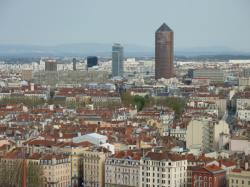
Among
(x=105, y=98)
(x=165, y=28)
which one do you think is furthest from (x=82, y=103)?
(x=165, y=28)

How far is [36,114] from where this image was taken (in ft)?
104

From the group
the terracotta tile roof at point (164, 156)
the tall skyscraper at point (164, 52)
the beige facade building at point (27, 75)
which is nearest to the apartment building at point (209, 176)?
the terracotta tile roof at point (164, 156)

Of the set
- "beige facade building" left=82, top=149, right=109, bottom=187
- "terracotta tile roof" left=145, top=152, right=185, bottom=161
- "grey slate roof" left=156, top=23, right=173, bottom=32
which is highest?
"grey slate roof" left=156, top=23, right=173, bottom=32

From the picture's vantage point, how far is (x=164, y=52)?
62.4 metres

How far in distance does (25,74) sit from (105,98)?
22.8 metres

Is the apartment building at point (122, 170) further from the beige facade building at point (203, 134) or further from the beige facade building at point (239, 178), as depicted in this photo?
the beige facade building at point (203, 134)

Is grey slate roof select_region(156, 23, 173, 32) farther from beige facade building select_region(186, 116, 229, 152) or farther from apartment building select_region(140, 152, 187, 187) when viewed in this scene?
apartment building select_region(140, 152, 187, 187)

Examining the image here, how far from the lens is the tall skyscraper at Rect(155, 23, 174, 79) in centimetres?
6138

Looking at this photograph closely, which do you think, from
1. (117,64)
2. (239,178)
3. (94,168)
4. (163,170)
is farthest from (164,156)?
(117,64)

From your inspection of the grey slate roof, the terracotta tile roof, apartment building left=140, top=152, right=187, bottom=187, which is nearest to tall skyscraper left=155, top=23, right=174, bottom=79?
the grey slate roof

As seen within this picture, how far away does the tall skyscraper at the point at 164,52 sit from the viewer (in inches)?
2416

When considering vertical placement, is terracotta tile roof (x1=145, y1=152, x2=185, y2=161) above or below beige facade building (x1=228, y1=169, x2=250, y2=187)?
above

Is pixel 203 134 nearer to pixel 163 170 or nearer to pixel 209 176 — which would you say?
pixel 163 170

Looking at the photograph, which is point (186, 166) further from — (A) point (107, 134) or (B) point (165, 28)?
(B) point (165, 28)
